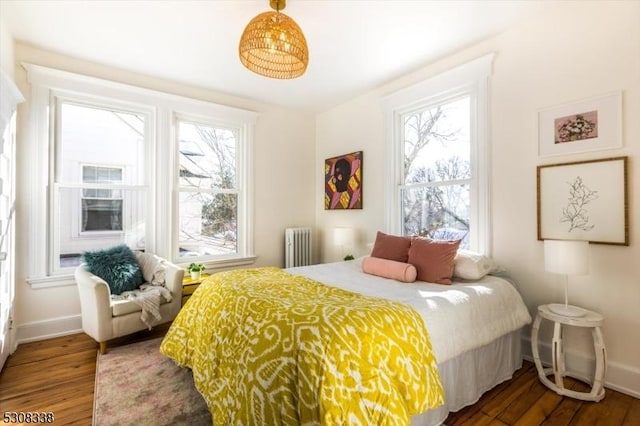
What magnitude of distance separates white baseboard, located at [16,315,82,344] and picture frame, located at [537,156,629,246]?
433 cm

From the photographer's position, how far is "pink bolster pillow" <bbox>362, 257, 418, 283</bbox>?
2.34 metres

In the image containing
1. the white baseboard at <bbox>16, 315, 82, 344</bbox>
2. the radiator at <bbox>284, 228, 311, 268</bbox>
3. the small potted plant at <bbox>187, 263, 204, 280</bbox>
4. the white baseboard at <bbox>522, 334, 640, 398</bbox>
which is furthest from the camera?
the radiator at <bbox>284, 228, 311, 268</bbox>

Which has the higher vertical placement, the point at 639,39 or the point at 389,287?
the point at 639,39

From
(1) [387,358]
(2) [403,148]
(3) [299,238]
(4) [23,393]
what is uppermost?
(2) [403,148]

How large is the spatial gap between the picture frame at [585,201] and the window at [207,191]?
335 cm

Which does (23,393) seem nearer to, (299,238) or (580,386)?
(299,238)

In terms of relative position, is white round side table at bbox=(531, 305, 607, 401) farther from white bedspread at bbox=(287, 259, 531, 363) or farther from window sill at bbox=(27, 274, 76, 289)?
window sill at bbox=(27, 274, 76, 289)

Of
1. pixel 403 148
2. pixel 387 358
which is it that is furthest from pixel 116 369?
pixel 403 148

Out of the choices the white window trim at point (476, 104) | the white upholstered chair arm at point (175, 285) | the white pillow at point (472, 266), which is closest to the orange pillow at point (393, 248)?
the white pillow at point (472, 266)

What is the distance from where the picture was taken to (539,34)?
2412 mm

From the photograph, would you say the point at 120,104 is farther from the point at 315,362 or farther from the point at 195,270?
the point at 315,362

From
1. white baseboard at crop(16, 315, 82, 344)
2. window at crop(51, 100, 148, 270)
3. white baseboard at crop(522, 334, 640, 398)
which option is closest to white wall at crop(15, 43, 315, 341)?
white baseboard at crop(16, 315, 82, 344)

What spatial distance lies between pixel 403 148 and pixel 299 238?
1.89 meters

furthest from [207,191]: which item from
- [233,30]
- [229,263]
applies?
[233,30]
